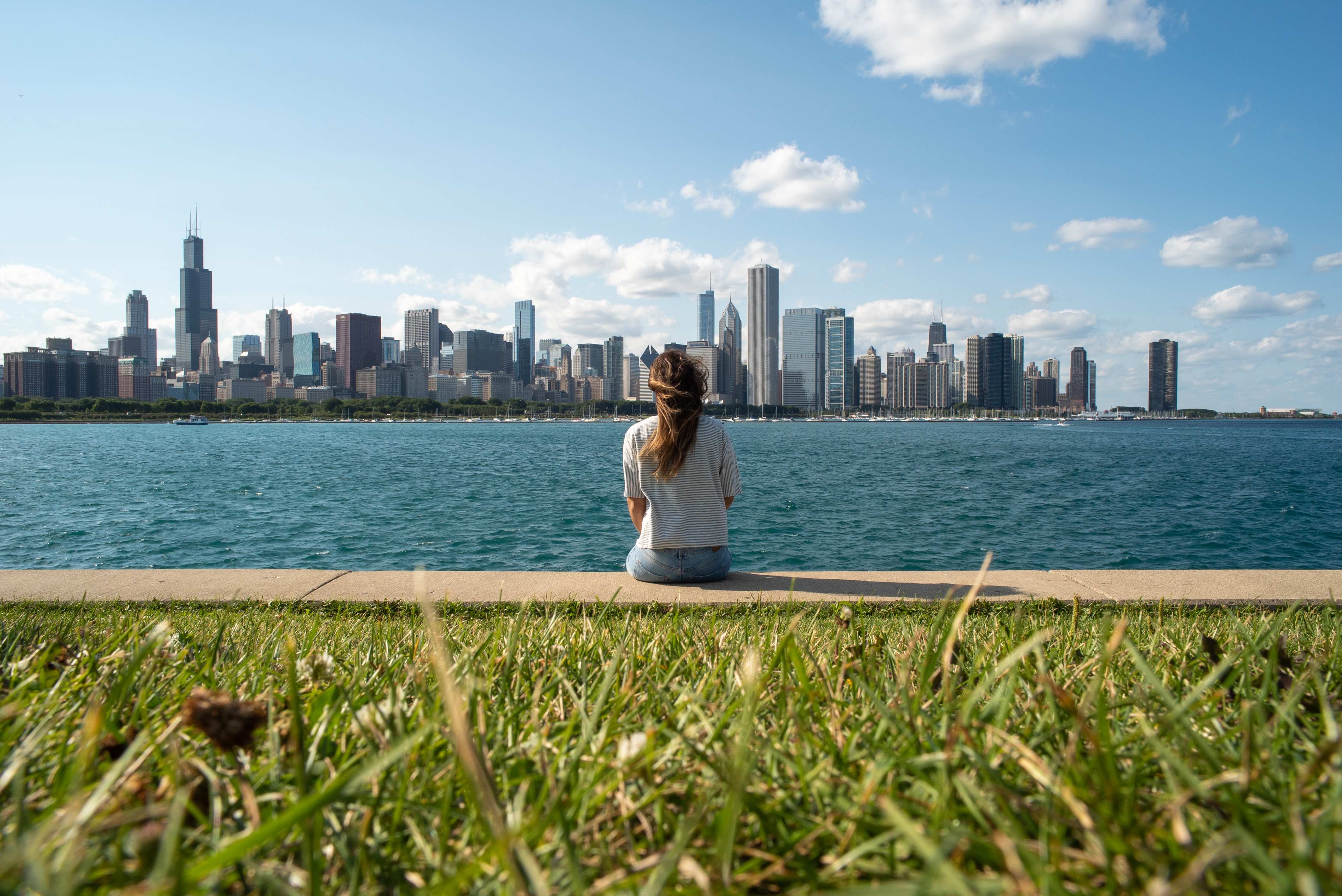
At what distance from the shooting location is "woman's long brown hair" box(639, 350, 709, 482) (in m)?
5.39

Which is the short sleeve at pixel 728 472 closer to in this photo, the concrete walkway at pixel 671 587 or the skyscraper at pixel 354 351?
the concrete walkway at pixel 671 587

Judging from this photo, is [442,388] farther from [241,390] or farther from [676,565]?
[676,565]

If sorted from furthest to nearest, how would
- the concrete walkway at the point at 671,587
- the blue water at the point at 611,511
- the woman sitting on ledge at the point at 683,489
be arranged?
1. the blue water at the point at 611,511
2. the woman sitting on ledge at the point at 683,489
3. the concrete walkway at the point at 671,587

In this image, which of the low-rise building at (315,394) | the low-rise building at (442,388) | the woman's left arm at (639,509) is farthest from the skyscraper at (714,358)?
the woman's left arm at (639,509)

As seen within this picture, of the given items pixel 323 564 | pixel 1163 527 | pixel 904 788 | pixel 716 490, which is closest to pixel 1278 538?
pixel 1163 527

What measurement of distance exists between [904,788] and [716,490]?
15.4 ft

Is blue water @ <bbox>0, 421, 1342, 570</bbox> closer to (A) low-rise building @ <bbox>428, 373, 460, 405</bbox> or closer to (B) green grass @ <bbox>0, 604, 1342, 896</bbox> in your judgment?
(B) green grass @ <bbox>0, 604, 1342, 896</bbox>

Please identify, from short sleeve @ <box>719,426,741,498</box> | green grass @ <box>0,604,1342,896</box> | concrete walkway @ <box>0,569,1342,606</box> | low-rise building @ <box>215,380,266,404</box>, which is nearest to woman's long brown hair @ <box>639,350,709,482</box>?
short sleeve @ <box>719,426,741,498</box>

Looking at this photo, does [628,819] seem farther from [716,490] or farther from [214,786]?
[716,490]

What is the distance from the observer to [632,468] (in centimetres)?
574

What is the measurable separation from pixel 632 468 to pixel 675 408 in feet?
2.10

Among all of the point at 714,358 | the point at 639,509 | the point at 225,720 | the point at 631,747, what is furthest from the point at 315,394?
the point at 631,747

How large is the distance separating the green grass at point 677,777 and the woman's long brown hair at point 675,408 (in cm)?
359

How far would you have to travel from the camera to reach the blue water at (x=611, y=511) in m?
17.1
